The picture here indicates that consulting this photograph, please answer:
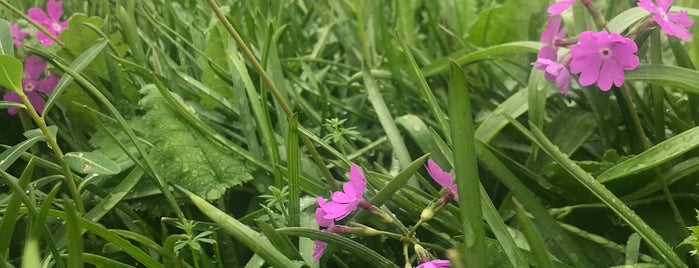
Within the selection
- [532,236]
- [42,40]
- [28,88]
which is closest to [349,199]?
[532,236]

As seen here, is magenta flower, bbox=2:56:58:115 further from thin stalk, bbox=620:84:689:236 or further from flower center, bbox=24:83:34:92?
thin stalk, bbox=620:84:689:236

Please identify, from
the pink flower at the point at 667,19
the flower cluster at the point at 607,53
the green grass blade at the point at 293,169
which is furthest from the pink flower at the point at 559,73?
the green grass blade at the point at 293,169

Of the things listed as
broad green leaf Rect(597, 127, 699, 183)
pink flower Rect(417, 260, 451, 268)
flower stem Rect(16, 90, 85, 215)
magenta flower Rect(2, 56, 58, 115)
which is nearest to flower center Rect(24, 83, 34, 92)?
magenta flower Rect(2, 56, 58, 115)

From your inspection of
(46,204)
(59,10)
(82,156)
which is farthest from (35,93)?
(46,204)

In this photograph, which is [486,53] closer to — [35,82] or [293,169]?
[293,169]

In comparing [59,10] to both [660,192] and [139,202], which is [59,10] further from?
[660,192]

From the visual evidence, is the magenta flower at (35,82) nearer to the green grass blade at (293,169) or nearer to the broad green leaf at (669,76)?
the green grass blade at (293,169)
